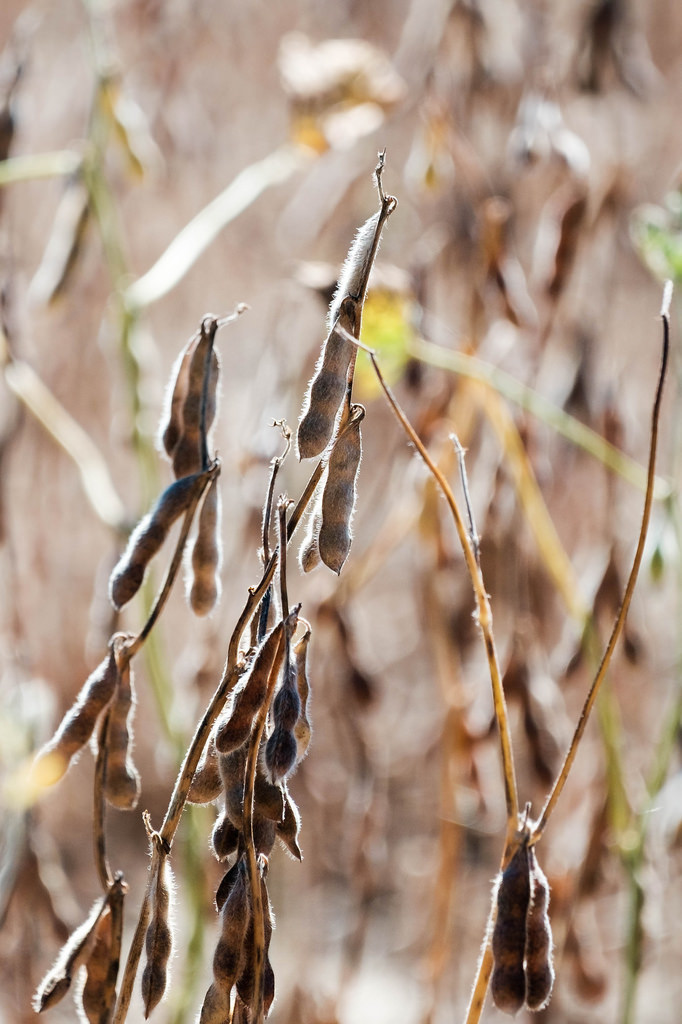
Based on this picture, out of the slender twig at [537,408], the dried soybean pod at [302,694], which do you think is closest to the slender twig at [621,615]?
the dried soybean pod at [302,694]

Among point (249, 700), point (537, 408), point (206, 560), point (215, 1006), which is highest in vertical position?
point (537, 408)

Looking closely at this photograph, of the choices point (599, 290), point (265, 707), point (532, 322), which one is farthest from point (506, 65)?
point (265, 707)

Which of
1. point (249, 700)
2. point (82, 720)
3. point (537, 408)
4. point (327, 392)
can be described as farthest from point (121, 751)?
point (537, 408)

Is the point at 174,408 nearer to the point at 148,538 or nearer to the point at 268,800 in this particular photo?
the point at 148,538

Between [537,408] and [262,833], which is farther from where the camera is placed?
[537,408]

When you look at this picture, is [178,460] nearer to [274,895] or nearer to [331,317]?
[331,317]

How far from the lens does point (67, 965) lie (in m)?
0.58

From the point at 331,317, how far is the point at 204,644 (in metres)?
0.68

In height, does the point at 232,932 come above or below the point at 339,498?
below

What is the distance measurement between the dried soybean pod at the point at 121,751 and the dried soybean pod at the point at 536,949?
220 millimetres

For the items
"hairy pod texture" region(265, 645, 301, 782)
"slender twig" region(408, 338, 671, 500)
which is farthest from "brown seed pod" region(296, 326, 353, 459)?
"slender twig" region(408, 338, 671, 500)

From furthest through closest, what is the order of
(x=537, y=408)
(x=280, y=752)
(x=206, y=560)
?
(x=537, y=408) → (x=206, y=560) → (x=280, y=752)

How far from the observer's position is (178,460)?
25.0 inches

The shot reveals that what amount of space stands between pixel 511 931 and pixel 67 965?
23 centimetres
